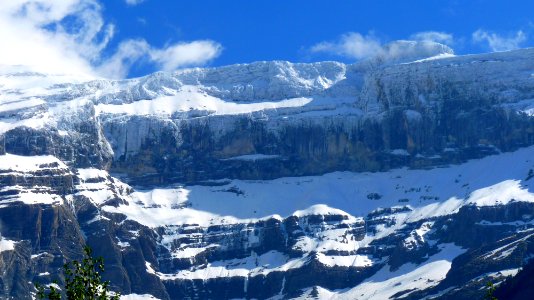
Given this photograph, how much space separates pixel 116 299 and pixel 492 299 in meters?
29.6

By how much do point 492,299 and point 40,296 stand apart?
3519 centimetres

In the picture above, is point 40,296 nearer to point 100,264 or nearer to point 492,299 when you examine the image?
point 100,264

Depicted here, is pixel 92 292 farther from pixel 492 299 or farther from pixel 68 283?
pixel 492 299

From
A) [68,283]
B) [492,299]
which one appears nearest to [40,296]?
[68,283]

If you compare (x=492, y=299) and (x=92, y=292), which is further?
(x=492, y=299)

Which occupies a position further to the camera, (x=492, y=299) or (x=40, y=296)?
(x=492, y=299)

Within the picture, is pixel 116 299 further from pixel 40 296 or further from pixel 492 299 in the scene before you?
pixel 492 299

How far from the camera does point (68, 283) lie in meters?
93.5

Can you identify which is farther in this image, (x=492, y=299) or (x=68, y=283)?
(x=492, y=299)

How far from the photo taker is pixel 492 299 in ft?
355

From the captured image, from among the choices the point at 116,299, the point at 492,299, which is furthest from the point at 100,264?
the point at 492,299

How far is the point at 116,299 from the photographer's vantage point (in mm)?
95375

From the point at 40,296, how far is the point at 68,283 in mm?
2312

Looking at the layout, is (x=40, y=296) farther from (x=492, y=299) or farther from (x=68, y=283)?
(x=492, y=299)
